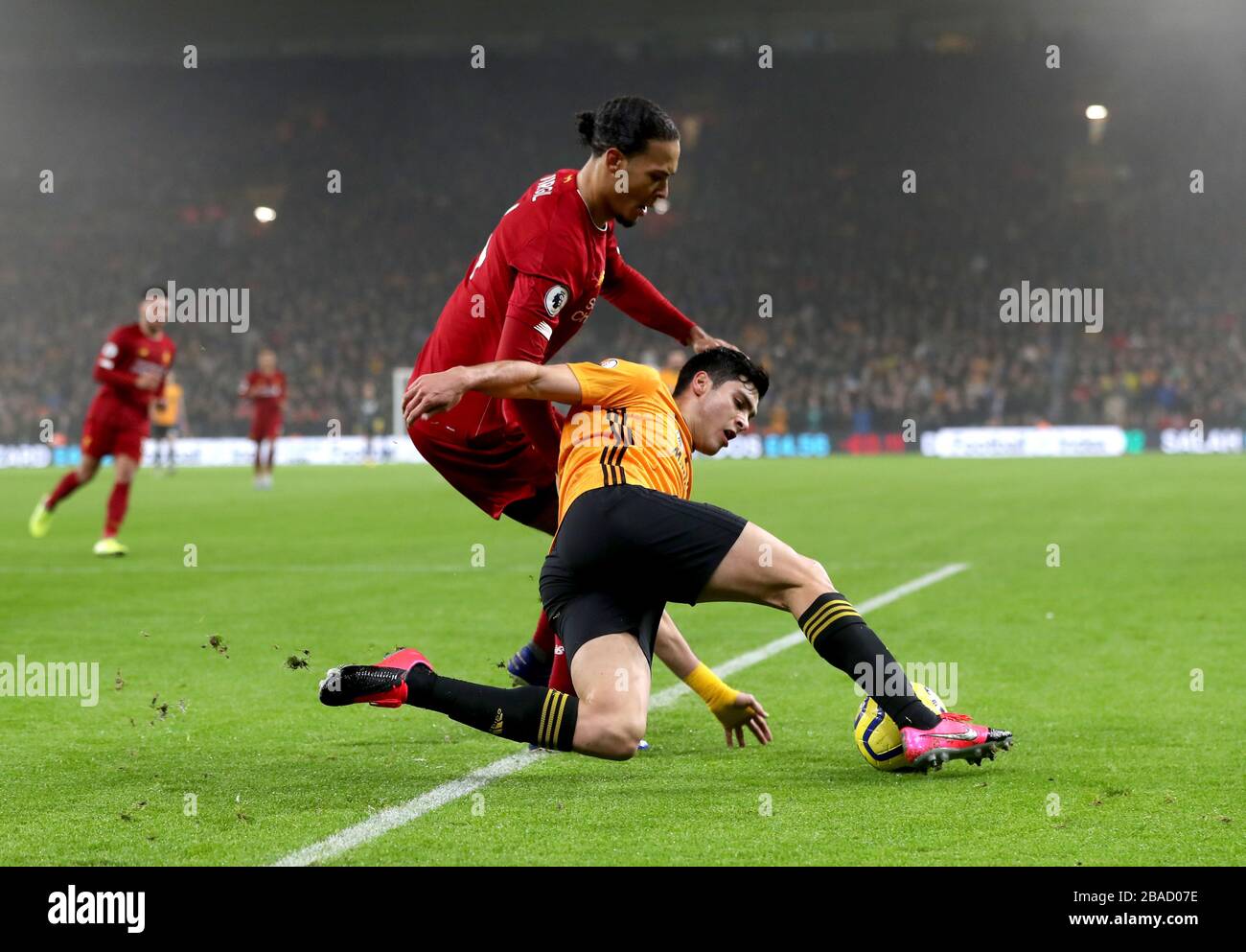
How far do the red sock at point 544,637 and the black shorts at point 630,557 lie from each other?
98cm

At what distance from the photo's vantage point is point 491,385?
13.7 feet

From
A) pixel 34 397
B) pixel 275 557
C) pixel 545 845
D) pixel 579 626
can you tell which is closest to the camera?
pixel 545 845

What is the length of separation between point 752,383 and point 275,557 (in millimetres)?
7827

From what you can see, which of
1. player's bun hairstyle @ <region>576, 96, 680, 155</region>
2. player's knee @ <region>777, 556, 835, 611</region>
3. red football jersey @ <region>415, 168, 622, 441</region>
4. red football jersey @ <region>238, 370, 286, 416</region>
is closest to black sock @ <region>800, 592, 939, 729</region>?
player's knee @ <region>777, 556, 835, 611</region>

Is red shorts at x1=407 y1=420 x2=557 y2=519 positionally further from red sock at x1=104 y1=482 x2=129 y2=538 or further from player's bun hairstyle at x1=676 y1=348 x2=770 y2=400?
red sock at x1=104 y1=482 x2=129 y2=538

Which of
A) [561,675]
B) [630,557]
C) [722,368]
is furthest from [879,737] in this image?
[722,368]

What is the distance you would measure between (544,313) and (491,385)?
20.1 inches

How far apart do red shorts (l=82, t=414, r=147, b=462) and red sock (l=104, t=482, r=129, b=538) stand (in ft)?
0.86

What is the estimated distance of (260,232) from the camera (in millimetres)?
43406

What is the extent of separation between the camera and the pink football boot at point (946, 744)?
430cm

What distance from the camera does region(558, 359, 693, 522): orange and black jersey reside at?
4.44 metres

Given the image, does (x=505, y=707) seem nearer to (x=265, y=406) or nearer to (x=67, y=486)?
(x=67, y=486)
